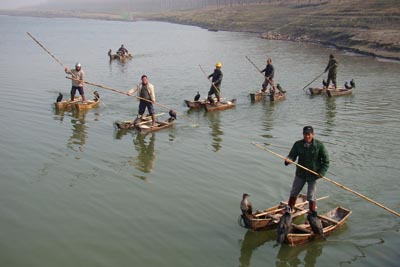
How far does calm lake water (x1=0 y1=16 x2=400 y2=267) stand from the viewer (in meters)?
9.89

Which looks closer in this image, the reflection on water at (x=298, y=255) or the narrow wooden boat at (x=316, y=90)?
the reflection on water at (x=298, y=255)

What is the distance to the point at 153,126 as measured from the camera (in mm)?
18531

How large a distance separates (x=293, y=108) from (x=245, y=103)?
8.58ft

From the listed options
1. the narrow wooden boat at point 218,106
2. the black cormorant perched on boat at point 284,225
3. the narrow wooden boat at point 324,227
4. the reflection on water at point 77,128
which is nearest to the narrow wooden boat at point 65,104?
the reflection on water at point 77,128

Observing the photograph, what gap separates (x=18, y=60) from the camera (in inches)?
1598

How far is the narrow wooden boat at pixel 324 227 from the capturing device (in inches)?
388

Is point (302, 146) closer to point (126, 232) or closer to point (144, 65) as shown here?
point (126, 232)

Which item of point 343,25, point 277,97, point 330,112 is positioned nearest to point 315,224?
point 330,112

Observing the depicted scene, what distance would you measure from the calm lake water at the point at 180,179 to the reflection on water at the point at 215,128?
0.26 ft

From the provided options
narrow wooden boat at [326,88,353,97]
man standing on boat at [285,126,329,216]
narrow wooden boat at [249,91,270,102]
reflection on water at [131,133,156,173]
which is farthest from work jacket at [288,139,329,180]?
narrow wooden boat at [326,88,353,97]

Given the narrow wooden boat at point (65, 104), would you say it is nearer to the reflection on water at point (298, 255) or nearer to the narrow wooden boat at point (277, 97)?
the narrow wooden boat at point (277, 97)

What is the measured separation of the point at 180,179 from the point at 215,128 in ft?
20.1

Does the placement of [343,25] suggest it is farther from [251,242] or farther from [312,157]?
[251,242]

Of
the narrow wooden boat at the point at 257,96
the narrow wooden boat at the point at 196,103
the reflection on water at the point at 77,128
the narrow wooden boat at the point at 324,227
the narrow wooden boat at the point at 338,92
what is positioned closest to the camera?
the narrow wooden boat at the point at 324,227
